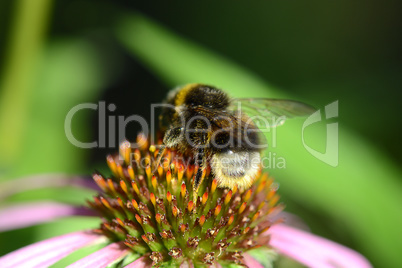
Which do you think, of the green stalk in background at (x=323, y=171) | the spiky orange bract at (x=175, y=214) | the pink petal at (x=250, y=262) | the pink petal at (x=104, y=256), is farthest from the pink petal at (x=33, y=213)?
the green stalk in background at (x=323, y=171)

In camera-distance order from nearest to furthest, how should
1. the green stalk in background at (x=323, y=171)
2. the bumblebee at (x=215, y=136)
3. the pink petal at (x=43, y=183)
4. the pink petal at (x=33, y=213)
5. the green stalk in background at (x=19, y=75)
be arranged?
1. the bumblebee at (x=215, y=136)
2. the pink petal at (x=33, y=213)
3. the pink petal at (x=43, y=183)
4. the green stalk in background at (x=323, y=171)
5. the green stalk in background at (x=19, y=75)

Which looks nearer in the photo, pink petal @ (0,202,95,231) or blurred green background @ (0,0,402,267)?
pink petal @ (0,202,95,231)

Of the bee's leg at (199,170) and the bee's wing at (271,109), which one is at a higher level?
the bee's wing at (271,109)

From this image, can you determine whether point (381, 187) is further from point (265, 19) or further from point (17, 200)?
point (265, 19)

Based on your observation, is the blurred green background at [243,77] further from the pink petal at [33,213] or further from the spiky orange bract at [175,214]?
the spiky orange bract at [175,214]

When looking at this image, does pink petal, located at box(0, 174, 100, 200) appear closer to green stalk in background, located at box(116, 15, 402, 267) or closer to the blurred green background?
the blurred green background

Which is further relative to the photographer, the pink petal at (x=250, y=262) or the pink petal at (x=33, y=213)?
the pink petal at (x=33, y=213)

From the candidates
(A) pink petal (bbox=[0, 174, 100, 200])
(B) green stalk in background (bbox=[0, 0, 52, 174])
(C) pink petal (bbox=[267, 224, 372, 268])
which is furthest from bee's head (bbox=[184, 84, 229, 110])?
(B) green stalk in background (bbox=[0, 0, 52, 174])

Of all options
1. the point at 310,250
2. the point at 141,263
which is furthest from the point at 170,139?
the point at 310,250
